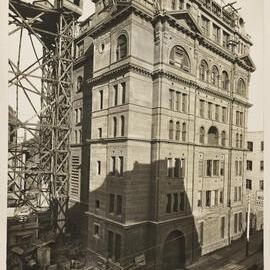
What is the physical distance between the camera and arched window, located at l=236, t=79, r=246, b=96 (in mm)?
6802

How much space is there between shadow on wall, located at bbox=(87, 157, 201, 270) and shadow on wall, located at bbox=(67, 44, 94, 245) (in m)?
0.13

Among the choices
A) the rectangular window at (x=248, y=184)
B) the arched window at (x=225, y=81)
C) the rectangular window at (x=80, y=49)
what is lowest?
the rectangular window at (x=248, y=184)

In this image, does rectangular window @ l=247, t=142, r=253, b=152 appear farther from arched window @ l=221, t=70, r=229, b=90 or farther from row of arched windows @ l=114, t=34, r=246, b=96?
arched window @ l=221, t=70, r=229, b=90

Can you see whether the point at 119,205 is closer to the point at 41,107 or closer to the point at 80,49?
the point at 41,107

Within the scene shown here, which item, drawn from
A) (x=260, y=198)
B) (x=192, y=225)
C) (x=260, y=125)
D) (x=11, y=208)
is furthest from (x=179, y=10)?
(x=11, y=208)

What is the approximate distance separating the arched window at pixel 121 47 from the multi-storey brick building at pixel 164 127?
2cm

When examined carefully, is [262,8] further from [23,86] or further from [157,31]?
[23,86]

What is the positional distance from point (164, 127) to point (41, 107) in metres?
2.80

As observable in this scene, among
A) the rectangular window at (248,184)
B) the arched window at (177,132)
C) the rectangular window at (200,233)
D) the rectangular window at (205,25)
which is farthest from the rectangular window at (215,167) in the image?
the rectangular window at (205,25)

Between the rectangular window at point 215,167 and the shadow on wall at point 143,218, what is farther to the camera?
the rectangular window at point 215,167

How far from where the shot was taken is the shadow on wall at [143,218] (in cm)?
589

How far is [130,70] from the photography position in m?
6.36

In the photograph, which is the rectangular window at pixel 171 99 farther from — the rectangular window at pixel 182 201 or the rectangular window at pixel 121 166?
the rectangular window at pixel 182 201

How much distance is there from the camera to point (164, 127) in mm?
6773
